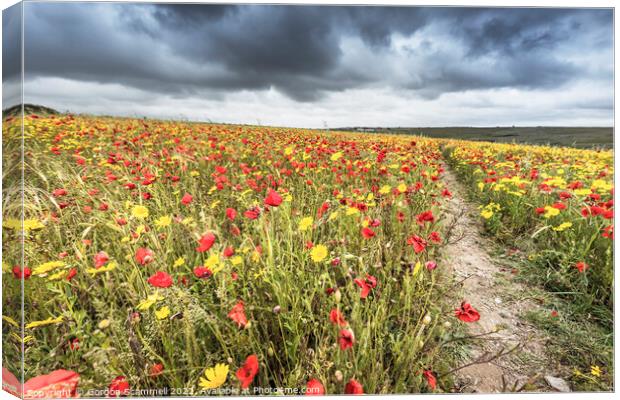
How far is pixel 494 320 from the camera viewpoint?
1375mm

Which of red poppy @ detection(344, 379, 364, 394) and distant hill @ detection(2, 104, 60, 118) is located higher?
distant hill @ detection(2, 104, 60, 118)

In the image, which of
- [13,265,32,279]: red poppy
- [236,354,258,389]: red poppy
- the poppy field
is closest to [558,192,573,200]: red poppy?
the poppy field

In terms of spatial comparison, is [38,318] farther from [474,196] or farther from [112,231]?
[474,196]

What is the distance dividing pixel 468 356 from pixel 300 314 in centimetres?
71

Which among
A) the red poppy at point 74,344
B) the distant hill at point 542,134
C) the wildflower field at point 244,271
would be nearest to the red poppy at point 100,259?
the wildflower field at point 244,271

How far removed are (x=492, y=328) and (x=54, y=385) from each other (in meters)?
1.71

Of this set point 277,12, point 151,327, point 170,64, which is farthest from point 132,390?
point 277,12

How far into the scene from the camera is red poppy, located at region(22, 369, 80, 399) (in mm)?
997

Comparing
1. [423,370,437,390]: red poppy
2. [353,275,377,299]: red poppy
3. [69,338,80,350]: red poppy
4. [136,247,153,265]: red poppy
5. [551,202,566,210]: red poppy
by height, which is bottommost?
[423,370,437,390]: red poppy

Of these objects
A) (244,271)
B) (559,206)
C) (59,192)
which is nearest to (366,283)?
(244,271)

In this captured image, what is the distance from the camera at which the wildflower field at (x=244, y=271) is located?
1.05 meters

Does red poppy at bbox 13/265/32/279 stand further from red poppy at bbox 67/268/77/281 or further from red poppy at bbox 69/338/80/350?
red poppy at bbox 69/338/80/350

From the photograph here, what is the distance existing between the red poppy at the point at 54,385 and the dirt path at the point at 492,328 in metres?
1.33

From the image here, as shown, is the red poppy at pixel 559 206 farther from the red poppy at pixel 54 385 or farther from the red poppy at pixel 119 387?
the red poppy at pixel 54 385
